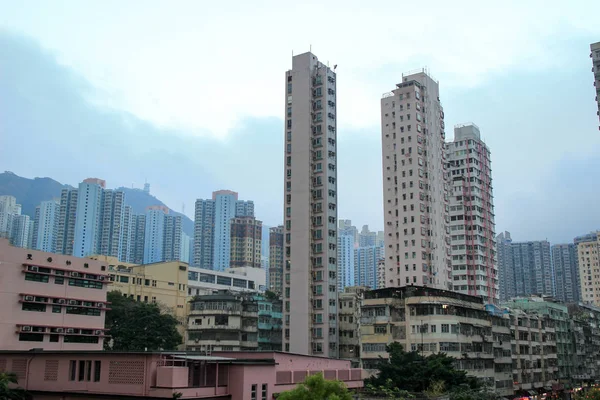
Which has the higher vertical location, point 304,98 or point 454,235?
point 304,98

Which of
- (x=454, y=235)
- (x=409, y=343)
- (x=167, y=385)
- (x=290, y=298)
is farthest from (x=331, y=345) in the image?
(x=167, y=385)

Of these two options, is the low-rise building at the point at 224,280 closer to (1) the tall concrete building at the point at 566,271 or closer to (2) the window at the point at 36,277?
(2) the window at the point at 36,277

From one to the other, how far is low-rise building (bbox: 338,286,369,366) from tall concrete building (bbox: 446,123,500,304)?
2746cm

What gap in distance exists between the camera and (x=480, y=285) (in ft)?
346

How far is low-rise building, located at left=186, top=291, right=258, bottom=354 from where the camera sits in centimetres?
8450

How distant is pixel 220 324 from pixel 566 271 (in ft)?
464

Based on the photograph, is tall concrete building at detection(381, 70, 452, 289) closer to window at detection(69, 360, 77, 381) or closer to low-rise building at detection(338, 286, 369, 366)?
low-rise building at detection(338, 286, 369, 366)

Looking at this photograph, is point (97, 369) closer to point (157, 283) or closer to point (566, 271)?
point (157, 283)

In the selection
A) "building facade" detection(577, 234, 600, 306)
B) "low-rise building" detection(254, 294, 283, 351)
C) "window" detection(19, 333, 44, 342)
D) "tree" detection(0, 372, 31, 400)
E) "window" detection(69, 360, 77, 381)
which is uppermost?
"building facade" detection(577, 234, 600, 306)

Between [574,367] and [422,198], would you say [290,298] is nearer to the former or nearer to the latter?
[422,198]

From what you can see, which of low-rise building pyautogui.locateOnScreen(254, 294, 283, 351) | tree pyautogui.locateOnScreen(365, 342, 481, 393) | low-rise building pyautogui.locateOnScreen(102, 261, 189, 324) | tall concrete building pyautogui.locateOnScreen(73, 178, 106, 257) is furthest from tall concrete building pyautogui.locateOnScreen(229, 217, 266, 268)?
tree pyautogui.locateOnScreen(365, 342, 481, 393)

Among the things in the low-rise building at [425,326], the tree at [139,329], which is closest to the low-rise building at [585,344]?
the low-rise building at [425,326]

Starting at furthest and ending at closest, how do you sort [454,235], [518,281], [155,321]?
1. [518,281]
2. [454,235]
3. [155,321]

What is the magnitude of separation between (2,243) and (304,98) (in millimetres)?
46030
